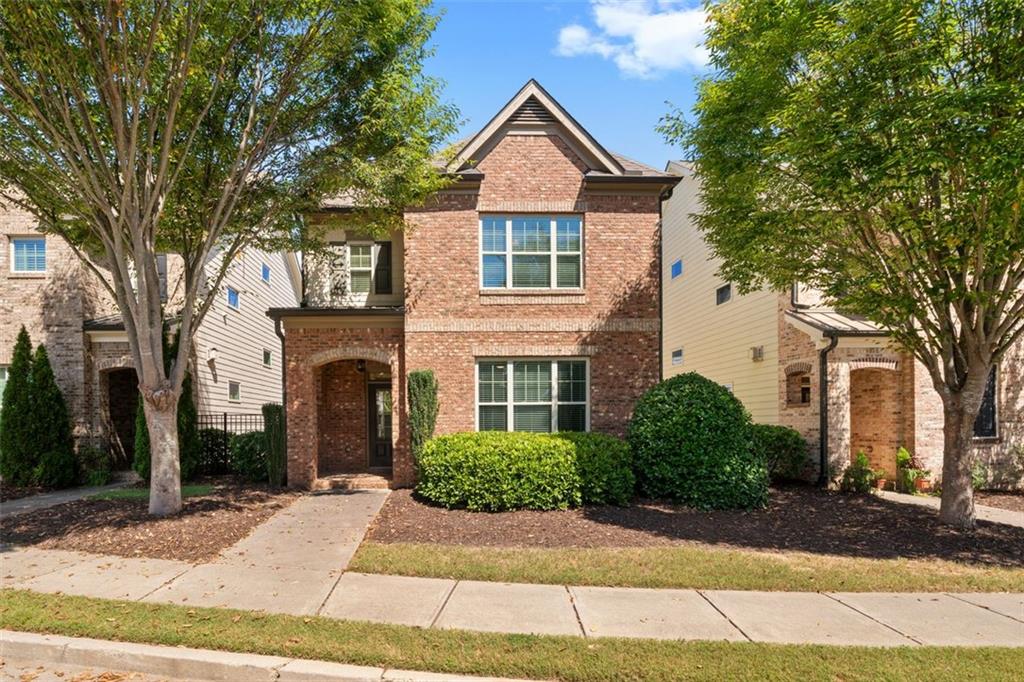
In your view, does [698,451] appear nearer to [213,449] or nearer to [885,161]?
[885,161]

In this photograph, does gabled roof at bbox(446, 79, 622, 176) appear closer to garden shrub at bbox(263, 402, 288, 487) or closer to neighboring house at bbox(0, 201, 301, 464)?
garden shrub at bbox(263, 402, 288, 487)

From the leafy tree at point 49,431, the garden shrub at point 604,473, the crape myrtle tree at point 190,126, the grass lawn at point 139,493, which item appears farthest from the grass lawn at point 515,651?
the leafy tree at point 49,431

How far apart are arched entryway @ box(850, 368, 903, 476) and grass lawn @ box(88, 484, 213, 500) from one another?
14.8 m

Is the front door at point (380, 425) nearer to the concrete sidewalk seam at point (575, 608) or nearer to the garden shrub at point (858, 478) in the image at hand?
the concrete sidewalk seam at point (575, 608)

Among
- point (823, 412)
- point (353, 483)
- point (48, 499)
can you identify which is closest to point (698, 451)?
point (823, 412)

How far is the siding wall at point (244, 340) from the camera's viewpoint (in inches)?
614

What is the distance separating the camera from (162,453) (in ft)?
30.1

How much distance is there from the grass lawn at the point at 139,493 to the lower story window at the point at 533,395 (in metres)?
5.91

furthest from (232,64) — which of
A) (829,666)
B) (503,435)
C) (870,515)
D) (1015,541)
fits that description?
(1015,541)

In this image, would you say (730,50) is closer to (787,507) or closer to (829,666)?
(787,507)

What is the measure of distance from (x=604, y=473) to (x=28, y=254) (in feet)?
48.6

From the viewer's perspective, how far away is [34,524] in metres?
8.98

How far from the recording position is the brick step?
40.8 ft

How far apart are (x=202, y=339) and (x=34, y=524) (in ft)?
22.7
